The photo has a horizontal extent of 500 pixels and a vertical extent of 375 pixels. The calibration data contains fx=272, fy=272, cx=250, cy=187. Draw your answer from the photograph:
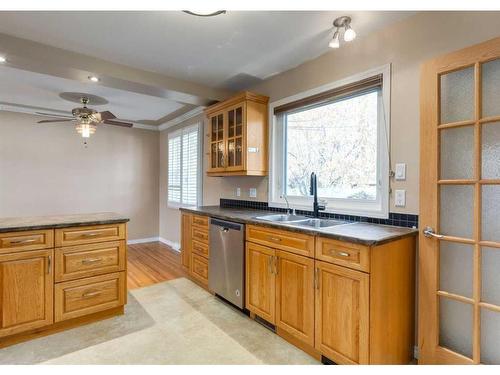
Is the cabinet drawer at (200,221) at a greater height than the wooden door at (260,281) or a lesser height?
greater

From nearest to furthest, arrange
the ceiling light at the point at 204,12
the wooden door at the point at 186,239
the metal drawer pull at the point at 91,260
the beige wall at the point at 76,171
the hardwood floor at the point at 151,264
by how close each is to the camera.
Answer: the ceiling light at the point at 204,12
the metal drawer pull at the point at 91,260
the wooden door at the point at 186,239
the hardwood floor at the point at 151,264
the beige wall at the point at 76,171

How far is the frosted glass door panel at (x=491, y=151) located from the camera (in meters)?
1.56

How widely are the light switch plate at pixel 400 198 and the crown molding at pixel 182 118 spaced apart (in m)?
3.10

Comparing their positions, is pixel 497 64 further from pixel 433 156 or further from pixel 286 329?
pixel 286 329

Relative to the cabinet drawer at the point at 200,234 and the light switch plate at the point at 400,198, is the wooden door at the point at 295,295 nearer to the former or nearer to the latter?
the light switch plate at the point at 400,198

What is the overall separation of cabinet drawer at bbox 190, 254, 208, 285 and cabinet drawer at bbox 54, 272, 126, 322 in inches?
34.6

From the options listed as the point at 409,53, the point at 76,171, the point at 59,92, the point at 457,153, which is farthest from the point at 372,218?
the point at 76,171

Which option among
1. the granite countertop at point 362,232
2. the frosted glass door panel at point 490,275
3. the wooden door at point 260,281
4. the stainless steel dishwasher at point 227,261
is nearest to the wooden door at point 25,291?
the stainless steel dishwasher at point 227,261

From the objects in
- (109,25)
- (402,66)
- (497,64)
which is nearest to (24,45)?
(109,25)

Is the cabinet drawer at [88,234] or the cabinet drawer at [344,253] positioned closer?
the cabinet drawer at [344,253]

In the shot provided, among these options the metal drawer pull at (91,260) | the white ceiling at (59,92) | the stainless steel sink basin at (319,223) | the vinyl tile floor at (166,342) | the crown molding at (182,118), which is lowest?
the vinyl tile floor at (166,342)

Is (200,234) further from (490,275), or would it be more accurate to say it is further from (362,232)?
(490,275)

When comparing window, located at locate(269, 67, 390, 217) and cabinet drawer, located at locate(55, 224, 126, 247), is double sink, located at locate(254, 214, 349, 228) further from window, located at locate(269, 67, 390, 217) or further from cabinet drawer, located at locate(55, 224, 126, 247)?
cabinet drawer, located at locate(55, 224, 126, 247)
